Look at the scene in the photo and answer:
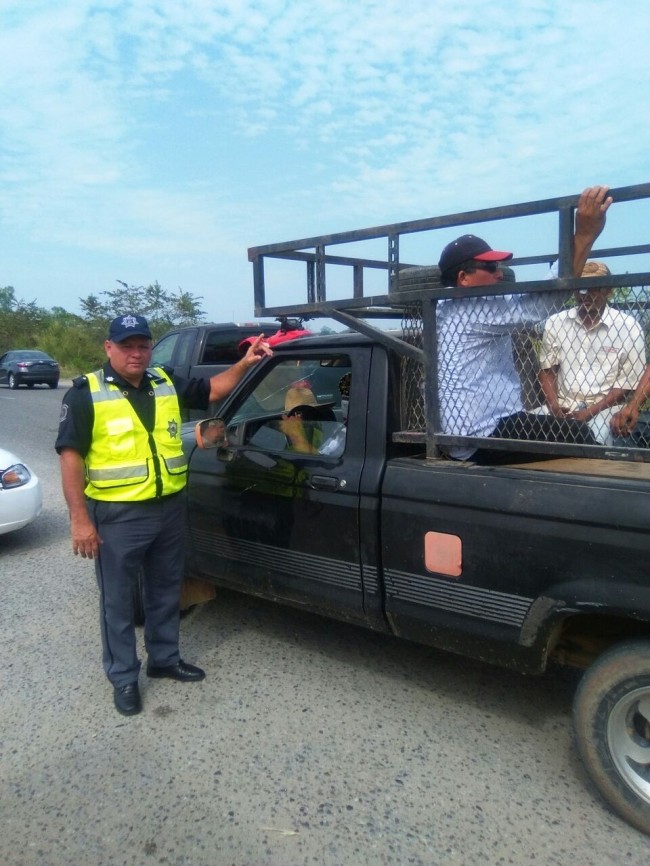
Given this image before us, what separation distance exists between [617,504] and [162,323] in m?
29.8

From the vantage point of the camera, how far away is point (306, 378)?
3.82 metres

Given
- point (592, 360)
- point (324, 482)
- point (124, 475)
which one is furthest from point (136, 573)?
point (592, 360)

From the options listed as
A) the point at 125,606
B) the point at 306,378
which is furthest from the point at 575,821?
the point at 306,378

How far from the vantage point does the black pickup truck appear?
249 centimetres

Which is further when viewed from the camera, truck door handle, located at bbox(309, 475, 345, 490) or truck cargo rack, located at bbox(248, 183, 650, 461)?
truck door handle, located at bbox(309, 475, 345, 490)

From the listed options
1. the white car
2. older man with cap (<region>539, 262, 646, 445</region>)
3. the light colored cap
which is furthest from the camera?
the white car

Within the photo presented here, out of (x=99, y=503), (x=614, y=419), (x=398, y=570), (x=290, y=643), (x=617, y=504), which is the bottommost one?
(x=290, y=643)

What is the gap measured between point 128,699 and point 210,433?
4.10ft

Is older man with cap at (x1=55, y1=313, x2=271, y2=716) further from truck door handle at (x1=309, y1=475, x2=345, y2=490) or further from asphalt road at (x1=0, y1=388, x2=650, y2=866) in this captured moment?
truck door handle at (x1=309, y1=475, x2=345, y2=490)

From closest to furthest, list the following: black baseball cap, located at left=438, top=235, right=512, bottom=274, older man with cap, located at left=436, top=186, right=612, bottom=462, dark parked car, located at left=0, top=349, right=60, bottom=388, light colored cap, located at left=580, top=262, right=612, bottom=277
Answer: older man with cap, located at left=436, top=186, right=612, bottom=462 < black baseball cap, located at left=438, top=235, right=512, bottom=274 < light colored cap, located at left=580, top=262, right=612, bottom=277 < dark parked car, located at left=0, top=349, right=60, bottom=388

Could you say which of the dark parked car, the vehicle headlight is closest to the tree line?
the dark parked car

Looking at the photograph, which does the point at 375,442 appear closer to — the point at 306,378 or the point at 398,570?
the point at 398,570

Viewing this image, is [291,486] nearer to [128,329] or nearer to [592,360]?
[128,329]

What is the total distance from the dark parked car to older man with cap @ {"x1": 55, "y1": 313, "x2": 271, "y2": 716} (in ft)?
72.9
